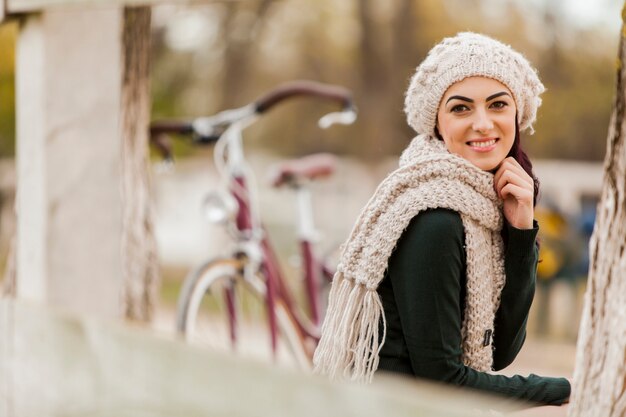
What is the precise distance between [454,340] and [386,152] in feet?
27.3

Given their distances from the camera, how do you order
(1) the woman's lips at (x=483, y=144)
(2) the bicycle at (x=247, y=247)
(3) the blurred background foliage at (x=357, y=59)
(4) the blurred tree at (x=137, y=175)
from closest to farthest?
(1) the woman's lips at (x=483, y=144) < (2) the bicycle at (x=247, y=247) < (4) the blurred tree at (x=137, y=175) < (3) the blurred background foliage at (x=357, y=59)

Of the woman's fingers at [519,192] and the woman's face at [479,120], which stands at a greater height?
the woman's face at [479,120]

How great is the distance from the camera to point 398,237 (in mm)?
1823

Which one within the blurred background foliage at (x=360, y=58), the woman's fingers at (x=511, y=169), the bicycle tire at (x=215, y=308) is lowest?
the bicycle tire at (x=215, y=308)

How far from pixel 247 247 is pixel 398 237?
78.1 inches

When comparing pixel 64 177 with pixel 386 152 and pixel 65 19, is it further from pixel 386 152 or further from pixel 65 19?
pixel 386 152

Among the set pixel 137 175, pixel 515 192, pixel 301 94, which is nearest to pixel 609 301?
pixel 515 192

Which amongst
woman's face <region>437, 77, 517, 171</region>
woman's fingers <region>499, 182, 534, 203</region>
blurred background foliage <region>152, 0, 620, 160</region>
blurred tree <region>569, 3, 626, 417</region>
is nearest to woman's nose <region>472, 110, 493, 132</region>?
woman's face <region>437, 77, 517, 171</region>

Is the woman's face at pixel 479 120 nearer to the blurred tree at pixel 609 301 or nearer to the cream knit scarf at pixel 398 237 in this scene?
the cream knit scarf at pixel 398 237

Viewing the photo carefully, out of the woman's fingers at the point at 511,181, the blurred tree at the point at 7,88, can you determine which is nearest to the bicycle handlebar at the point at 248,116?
the woman's fingers at the point at 511,181

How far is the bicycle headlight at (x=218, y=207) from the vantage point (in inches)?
147

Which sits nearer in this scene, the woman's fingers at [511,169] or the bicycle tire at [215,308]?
the woman's fingers at [511,169]

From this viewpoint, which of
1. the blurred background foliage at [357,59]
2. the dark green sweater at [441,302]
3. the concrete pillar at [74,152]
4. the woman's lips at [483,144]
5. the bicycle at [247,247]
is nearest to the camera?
the dark green sweater at [441,302]

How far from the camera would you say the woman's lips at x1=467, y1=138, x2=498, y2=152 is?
188cm
